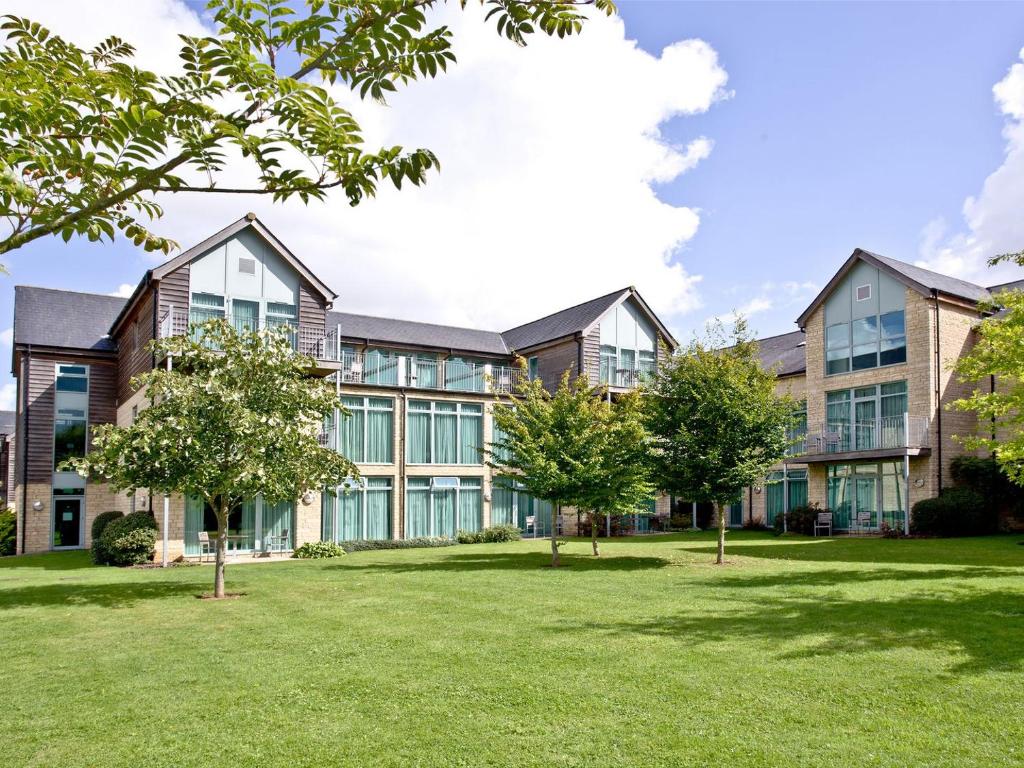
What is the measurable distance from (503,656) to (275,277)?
1958 centimetres

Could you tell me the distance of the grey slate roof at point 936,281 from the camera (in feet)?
95.3

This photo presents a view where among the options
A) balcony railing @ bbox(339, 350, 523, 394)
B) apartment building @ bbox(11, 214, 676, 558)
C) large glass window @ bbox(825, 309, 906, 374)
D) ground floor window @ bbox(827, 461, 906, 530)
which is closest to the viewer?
apartment building @ bbox(11, 214, 676, 558)

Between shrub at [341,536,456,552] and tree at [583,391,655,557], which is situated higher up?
tree at [583,391,655,557]

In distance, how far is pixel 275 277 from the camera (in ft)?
85.2

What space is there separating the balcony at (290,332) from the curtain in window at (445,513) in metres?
6.56

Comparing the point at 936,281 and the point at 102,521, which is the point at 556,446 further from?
the point at 936,281

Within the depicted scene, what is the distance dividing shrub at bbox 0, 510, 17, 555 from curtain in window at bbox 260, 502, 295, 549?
10.6 meters

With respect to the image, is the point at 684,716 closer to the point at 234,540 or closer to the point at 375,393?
the point at 234,540

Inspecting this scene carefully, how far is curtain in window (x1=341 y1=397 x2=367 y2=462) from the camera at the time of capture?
27.4 metres

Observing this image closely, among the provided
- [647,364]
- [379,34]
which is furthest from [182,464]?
[647,364]

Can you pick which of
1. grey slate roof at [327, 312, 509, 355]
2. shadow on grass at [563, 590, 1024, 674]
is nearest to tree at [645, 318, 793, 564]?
shadow on grass at [563, 590, 1024, 674]

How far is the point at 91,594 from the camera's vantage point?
1576 cm

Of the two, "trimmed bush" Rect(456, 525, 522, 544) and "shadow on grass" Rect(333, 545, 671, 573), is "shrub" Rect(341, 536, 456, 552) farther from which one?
"shadow on grass" Rect(333, 545, 671, 573)

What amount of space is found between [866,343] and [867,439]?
3836 millimetres
